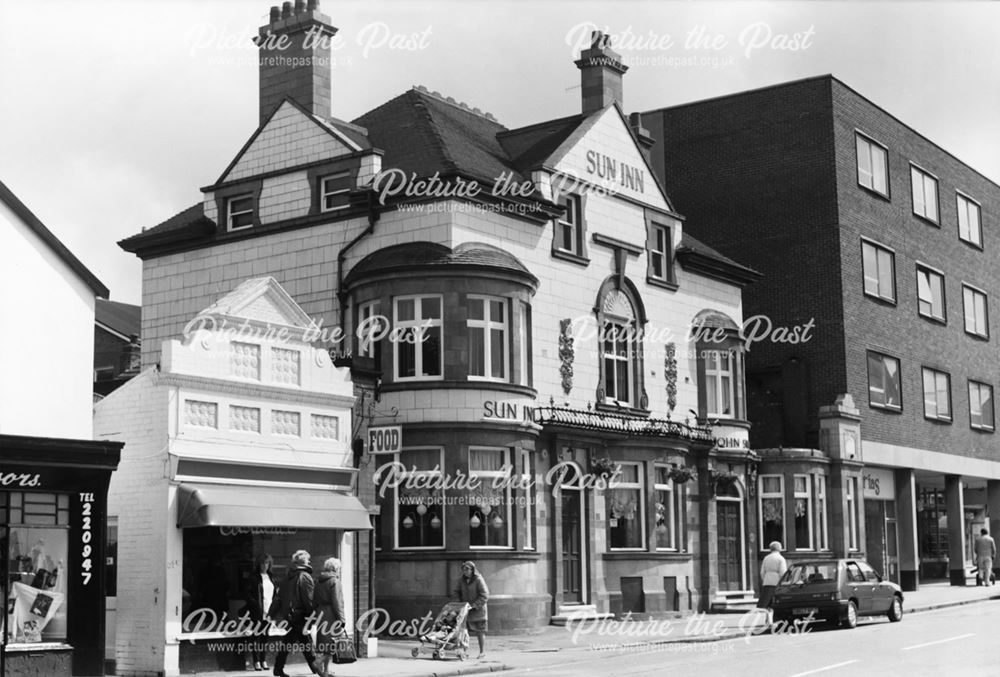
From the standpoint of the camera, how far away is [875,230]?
149ft

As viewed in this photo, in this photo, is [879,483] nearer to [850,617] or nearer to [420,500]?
[850,617]

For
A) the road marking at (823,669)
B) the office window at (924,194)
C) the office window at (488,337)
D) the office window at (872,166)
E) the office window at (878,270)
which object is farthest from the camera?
the office window at (924,194)

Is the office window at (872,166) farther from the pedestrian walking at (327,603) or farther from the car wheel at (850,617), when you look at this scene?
the pedestrian walking at (327,603)

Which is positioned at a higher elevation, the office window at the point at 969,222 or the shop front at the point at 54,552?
the office window at the point at 969,222

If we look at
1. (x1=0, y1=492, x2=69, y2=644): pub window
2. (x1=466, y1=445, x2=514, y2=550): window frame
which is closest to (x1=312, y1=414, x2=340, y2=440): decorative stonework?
(x1=466, y1=445, x2=514, y2=550): window frame

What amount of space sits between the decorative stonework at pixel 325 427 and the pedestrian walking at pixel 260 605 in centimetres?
239

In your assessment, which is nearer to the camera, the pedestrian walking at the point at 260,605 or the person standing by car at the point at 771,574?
the pedestrian walking at the point at 260,605

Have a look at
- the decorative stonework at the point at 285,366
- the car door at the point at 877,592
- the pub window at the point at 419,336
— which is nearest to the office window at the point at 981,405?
the car door at the point at 877,592

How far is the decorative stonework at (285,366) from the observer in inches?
914

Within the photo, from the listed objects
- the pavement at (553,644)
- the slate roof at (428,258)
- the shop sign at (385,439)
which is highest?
the slate roof at (428,258)

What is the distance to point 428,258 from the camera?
28.7 metres

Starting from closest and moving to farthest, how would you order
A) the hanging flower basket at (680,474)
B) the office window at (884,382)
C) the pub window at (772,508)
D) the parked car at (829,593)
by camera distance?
1. the parked car at (829,593)
2. the hanging flower basket at (680,474)
3. the pub window at (772,508)
4. the office window at (884,382)

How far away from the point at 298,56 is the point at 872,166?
21410 mm

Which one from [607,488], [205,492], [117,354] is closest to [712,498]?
[607,488]
